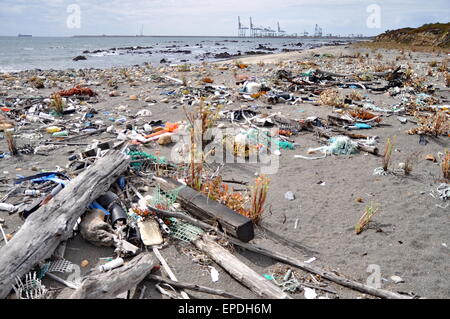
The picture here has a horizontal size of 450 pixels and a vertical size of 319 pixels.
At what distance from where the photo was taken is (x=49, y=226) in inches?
106

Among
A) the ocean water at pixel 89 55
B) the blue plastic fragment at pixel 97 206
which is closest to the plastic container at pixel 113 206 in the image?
the blue plastic fragment at pixel 97 206

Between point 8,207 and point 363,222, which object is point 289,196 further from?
point 8,207

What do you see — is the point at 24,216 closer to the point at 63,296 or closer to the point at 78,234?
the point at 78,234

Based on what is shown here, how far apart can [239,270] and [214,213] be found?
0.68m

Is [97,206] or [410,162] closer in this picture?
[97,206]

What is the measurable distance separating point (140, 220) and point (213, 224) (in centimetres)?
80

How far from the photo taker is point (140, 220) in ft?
10.6

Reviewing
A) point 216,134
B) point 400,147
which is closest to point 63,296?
point 216,134

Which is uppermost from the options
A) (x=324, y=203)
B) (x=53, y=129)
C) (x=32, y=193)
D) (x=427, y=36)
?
(x=427, y=36)

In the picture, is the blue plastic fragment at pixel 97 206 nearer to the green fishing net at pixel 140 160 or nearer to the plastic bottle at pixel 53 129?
the green fishing net at pixel 140 160

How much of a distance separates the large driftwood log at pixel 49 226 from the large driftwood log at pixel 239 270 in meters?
1.23

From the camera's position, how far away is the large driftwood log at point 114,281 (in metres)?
2.01

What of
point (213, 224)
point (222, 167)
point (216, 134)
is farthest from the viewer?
point (216, 134)

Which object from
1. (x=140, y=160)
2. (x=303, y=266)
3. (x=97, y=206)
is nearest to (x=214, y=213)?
(x=303, y=266)
